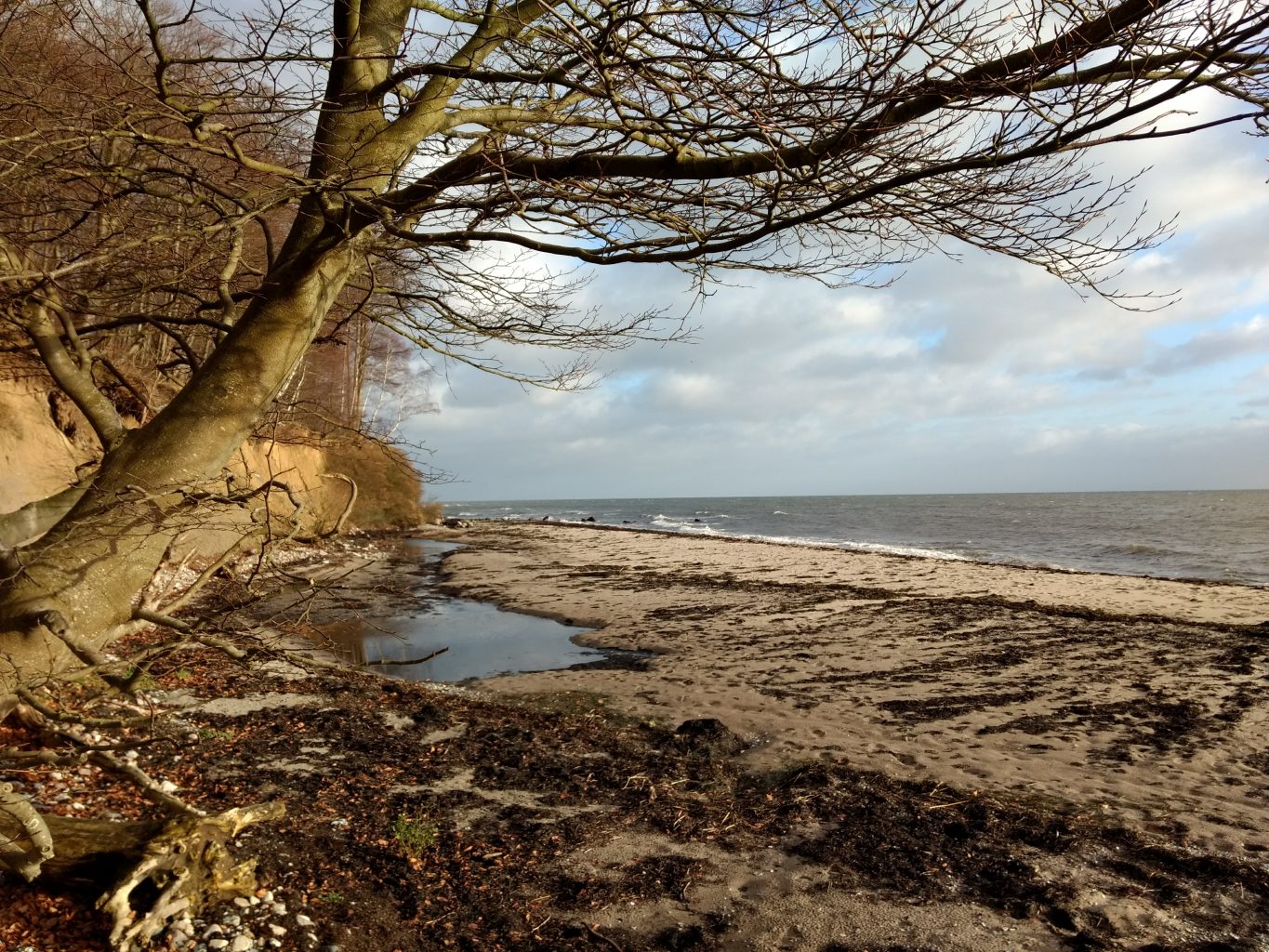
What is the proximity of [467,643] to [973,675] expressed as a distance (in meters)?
6.76

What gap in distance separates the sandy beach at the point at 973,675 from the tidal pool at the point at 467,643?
0.61 metres

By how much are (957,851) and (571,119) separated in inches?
178

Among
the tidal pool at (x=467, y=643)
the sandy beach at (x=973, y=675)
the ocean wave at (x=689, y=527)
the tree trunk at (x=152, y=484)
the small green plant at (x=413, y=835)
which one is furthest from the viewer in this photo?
the ocean wave at (x=689, y=527)

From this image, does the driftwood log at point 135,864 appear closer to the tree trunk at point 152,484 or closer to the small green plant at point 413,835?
the tree trunk at point 152,484

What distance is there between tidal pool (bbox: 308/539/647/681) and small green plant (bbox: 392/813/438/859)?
352cm

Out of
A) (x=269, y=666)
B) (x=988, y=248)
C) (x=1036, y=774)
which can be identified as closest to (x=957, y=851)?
(x=1036, y=774)

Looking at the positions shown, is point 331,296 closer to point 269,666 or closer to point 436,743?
point 436,743

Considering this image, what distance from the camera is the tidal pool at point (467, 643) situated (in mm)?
9445

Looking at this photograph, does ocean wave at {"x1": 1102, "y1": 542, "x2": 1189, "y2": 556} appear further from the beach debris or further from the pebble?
the pebble

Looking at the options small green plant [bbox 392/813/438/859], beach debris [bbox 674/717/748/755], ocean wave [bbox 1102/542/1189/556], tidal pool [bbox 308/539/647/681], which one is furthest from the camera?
ocean wave [bbox 1102/542/1189/556]

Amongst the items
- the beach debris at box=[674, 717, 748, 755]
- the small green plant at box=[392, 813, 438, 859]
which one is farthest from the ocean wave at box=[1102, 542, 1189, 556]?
the small green plant at box=[392, 813, 438, 859]

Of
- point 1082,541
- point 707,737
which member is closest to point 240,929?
point 707,737

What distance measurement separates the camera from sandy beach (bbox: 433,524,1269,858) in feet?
18.6

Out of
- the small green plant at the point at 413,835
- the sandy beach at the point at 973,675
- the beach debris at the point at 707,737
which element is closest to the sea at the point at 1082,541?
the sandy beach at the point at 973,675
